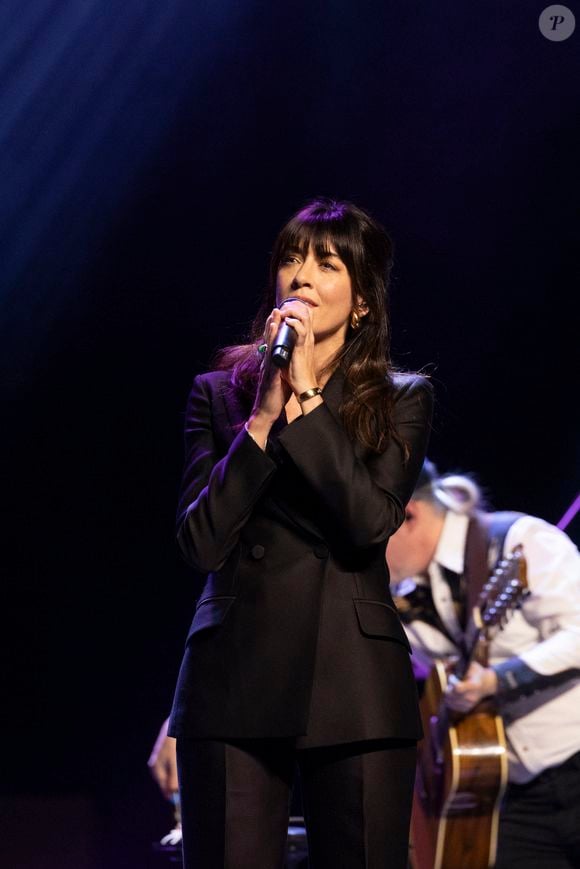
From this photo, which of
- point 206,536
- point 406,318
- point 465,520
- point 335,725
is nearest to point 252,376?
point 206,536

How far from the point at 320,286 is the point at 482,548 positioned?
1.91 m

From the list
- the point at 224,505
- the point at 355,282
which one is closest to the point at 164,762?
the point at 224,505

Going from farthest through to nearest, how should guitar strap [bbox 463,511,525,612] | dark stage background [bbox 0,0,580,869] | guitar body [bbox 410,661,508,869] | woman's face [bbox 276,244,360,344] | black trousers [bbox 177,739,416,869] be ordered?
1. dark stage background [bbox 0,0,580,869]
2. guitar strap [bbox 463,511,525,612]
3. guitar body [bbox 410,661,508,869]
4. woman's face [bbox 276,244,360,344]
5. black trousers [bbox 177,739,416,869]

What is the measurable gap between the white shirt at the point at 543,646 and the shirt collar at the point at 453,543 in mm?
182

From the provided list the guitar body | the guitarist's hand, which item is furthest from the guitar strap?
the guitar body

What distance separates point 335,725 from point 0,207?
2853 millimetres

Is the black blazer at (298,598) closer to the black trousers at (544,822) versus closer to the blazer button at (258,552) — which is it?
the blazer button at (258,552)

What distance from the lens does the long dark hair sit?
5.90 ft

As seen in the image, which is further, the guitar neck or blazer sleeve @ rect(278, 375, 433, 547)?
the guitar neck

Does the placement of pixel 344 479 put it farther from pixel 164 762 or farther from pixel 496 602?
pixel 496 602

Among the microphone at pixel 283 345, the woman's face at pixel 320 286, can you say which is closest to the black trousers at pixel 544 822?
the woman's face at pixel 320 286

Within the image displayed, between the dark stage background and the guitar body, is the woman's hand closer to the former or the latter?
the guitar body

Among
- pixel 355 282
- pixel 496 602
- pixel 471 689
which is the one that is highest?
pixel 355 282

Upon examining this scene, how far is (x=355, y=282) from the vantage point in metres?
1.83
